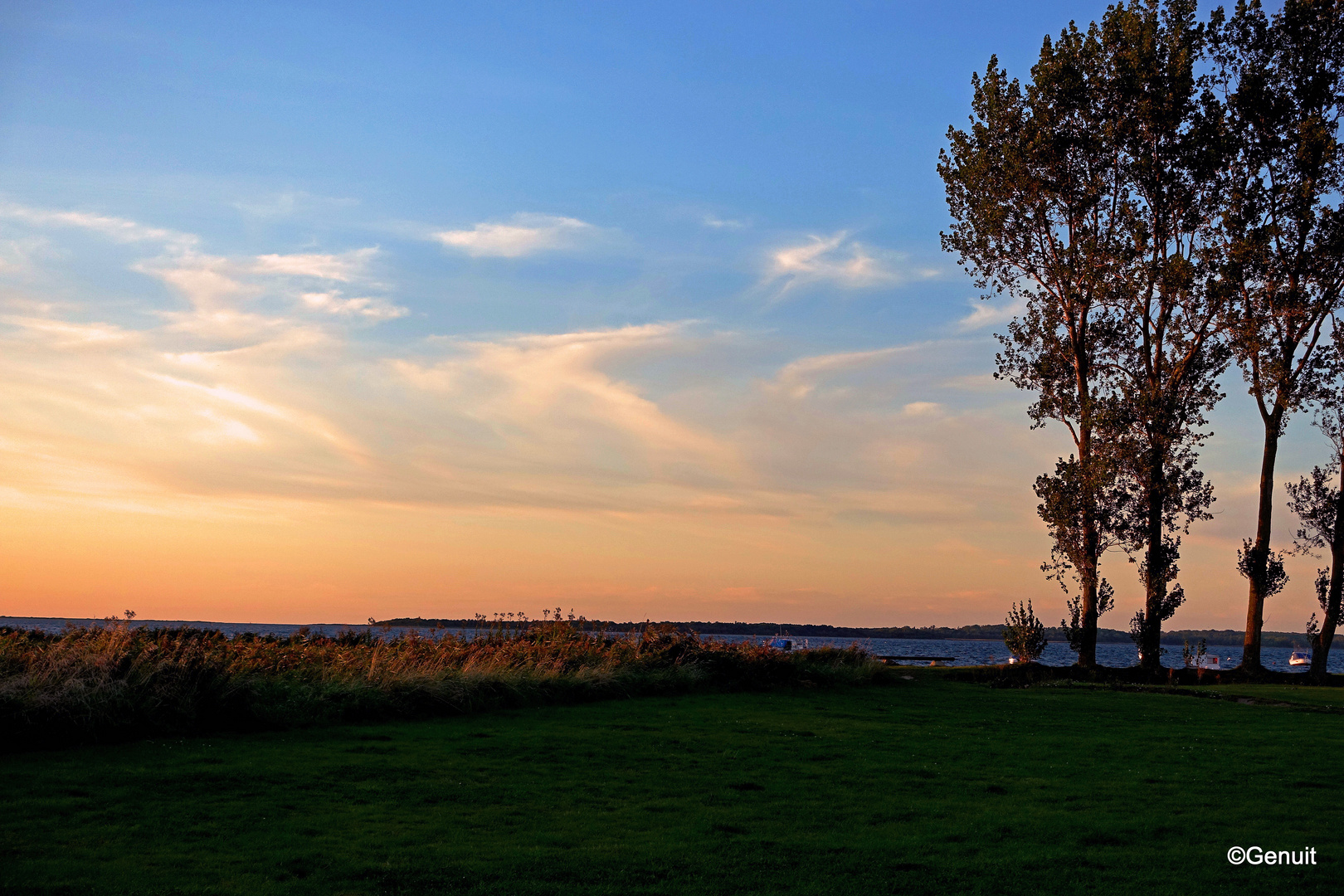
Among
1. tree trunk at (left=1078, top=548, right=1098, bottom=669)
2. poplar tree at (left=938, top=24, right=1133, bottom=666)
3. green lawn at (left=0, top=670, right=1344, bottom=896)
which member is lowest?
green lawn at (left=0, top=670, right=1344, bottom=896)

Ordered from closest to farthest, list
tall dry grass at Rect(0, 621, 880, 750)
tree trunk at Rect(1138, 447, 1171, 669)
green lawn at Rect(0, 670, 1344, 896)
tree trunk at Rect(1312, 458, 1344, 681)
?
1. green lawn at Rect(0, 670, 1344, 896)
2. tall dry grass at Rect(0, 621, 880, 750)
3. tree trunk at Rect(1138, 447, 1171, 669)
4. tree trunk at Rect(1312, 458, 1344, 681)

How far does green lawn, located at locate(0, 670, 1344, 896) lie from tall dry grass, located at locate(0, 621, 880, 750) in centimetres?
63

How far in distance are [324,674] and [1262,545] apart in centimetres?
2746

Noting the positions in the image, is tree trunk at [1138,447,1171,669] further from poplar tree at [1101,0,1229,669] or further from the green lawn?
the green lawn

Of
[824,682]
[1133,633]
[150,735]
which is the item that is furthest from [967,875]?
[1133,633]

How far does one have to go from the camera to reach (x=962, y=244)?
30984mm

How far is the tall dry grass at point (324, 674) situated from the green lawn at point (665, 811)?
0.63 metres

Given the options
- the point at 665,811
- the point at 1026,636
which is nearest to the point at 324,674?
the point at 665,811

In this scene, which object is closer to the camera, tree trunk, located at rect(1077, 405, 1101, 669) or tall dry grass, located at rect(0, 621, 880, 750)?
tall dry grass, located at rect(0, 621, 880, 750)

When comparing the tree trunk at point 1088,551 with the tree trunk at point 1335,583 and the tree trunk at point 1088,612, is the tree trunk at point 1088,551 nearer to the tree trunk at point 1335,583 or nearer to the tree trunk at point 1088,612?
the tree trunk at point 1088,612

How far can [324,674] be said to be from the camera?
1415 cm

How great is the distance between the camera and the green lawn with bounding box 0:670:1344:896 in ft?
21.1

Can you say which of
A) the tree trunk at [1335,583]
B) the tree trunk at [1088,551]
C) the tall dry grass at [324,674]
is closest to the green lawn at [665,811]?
the tall dry grass at [324,674]

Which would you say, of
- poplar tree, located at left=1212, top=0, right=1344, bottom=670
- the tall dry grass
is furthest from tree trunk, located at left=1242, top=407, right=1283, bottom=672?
the tall dry grass
